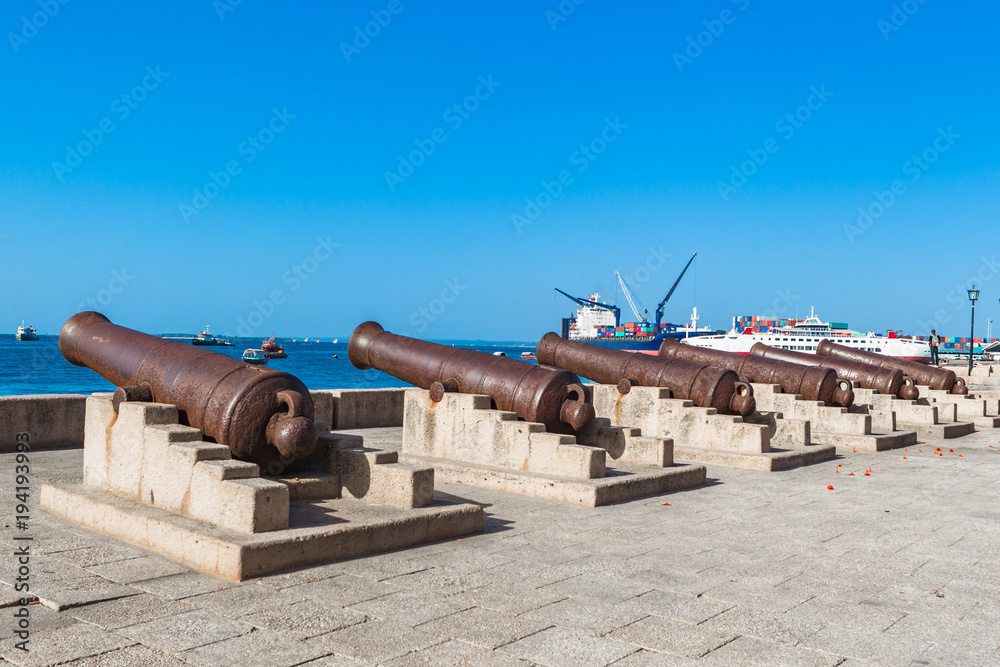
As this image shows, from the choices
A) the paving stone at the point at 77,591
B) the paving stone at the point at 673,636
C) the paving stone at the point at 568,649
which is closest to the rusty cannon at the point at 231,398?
the paving stone at the point at 77,591

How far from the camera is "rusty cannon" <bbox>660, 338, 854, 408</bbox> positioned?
1342 cm

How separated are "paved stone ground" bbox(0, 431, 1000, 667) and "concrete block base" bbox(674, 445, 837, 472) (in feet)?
9.00

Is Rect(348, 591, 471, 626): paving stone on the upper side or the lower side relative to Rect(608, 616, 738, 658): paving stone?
upper

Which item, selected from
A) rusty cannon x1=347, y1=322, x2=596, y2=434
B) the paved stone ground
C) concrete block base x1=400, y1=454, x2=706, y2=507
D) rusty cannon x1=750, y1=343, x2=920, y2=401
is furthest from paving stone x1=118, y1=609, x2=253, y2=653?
rusty cannon x1=750, y1=343, x2=920, y2=401

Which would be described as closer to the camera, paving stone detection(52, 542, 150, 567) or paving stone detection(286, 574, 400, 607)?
paving stone detection(286, 574, 400, 607)

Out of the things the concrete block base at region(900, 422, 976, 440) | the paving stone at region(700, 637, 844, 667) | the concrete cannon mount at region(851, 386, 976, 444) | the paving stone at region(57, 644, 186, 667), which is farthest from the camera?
the concrete block base at region(900, 422, 976, 440)

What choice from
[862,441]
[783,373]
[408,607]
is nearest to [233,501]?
[408,607]

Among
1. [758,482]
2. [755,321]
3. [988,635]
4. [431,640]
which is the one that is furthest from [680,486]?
[755,321]

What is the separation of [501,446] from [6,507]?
415 centimetres

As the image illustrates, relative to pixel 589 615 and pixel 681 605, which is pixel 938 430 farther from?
pixel 589 615

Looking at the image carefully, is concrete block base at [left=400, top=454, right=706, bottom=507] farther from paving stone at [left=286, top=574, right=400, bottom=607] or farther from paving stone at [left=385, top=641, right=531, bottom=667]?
paving stone at [left=385, top=641, right=531, bottom=667]

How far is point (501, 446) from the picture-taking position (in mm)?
8078

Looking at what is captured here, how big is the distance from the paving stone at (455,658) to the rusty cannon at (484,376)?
4750mm

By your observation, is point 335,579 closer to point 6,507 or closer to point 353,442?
point 353,442
